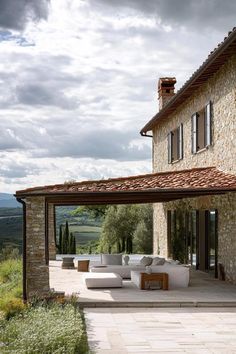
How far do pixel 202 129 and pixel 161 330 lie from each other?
9.85 meters

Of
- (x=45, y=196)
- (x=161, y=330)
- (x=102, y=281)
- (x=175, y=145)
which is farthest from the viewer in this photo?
(x=175, y=145)

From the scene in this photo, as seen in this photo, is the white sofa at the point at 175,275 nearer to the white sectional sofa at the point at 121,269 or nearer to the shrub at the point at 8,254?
the white sectional sofa at the point at 121,269

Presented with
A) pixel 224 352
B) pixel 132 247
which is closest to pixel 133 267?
pixel 224 352

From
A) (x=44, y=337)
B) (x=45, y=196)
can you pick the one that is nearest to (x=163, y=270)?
(x=45, y=196)

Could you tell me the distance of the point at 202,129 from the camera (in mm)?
19875

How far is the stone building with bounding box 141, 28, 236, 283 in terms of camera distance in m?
16.6

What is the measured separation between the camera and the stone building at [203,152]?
16589 millimetres

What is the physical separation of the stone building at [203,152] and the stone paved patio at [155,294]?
3.29 feet

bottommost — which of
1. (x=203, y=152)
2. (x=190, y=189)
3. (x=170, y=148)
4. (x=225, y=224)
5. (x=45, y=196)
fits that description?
(x=225, y=224)

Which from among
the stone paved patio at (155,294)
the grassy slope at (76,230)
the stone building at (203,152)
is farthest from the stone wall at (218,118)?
the grassy slope at (76,230)

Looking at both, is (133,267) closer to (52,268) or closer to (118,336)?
(52,268)

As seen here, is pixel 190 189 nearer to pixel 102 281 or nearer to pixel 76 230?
pixel 102 281

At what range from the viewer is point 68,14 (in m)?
10.7

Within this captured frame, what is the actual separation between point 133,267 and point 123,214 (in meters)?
17.5
